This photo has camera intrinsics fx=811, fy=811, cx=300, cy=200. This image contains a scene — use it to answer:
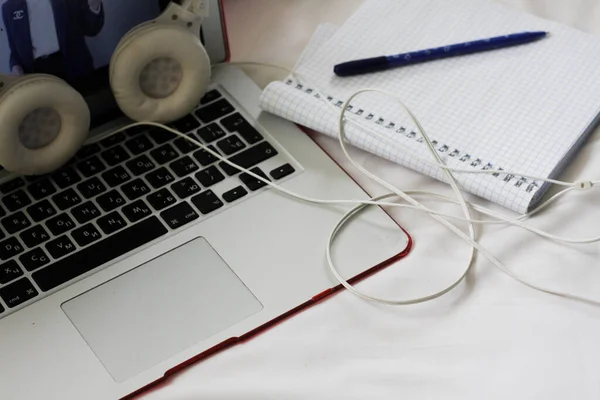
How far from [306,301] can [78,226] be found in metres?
0.17

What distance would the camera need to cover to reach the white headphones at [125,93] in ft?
1.81

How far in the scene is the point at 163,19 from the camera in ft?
1.98

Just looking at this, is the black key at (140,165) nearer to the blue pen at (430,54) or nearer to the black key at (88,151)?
the black key at (88,151)

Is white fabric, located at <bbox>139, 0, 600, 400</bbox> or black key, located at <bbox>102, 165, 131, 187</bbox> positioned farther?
black key, located at <bbox>102, 165, 131, 187</bbox>

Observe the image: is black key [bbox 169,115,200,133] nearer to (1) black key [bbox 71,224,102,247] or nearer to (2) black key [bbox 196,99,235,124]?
(2) black key [bbox 196,99,235,124]

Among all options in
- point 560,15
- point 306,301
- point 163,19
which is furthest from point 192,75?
point 560,15

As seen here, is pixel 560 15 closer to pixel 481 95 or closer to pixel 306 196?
pixel 481 95

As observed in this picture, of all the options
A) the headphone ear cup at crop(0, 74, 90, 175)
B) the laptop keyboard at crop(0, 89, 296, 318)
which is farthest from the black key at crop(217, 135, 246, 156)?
the headphone ear cup at crop(0, 74, 90, 175)

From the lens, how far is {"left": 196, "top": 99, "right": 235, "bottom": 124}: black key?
2.11 feet

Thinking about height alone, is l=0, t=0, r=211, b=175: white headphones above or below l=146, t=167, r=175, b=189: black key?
above

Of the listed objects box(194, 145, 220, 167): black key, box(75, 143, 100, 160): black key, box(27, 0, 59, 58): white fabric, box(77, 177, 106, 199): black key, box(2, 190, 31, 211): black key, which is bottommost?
box(194, 145, 220, 167): black key

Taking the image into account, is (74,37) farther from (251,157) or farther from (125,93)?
(251,157)

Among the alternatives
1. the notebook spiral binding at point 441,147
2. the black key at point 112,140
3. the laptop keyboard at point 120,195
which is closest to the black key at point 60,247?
the laptop keyboard at point 120,195

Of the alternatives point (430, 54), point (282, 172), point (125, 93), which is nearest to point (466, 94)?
point (430, 54)
